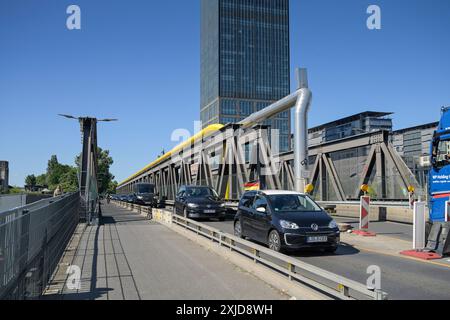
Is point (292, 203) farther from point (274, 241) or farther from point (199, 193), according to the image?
point (199, 193)

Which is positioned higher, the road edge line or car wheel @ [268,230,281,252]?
car wheel @ [268,230,281,252]

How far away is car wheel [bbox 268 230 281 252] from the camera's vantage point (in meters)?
9.76

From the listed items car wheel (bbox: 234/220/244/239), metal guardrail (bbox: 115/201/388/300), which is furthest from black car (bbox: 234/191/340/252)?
metal guardrail (bbox: 115/201/388/300)

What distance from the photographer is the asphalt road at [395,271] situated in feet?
21.4

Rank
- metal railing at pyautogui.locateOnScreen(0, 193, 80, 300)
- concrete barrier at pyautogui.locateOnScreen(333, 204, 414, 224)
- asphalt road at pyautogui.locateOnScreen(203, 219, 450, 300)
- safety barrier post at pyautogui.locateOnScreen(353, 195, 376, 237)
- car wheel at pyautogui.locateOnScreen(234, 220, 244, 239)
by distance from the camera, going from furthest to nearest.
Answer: concrete barrier at pyautogui.locateOnScreen(333, 204, 414, 224)
safety barrier post at pyautogui.locateOnScreen(353, 195, 376, 237)
car wheel at pyautogui.locateOnScreen(234, 220, 244, 239)
asphalt road at pyautogui.locateOnScreen(203, 219, 450, 300)
metal railing at pyautogui.locateOnScreen(0, 193, 80, 300)

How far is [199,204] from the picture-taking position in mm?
19641

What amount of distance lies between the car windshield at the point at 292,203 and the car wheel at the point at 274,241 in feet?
2.20

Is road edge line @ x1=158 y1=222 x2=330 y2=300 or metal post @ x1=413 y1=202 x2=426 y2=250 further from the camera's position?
metal post @ x1=413 y1=202 x2=426 y2=250

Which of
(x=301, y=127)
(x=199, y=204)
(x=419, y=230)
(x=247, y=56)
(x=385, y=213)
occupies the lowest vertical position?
(x=385, y=213)

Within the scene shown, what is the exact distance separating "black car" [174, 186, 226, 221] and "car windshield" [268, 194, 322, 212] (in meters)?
8.72

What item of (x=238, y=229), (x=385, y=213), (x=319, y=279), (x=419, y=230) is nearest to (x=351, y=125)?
(x=385, y=213)

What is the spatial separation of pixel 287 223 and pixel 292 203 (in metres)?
1.27

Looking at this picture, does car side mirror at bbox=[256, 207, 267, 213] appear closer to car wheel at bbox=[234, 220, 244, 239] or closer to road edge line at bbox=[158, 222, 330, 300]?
road edge line at bbox=[158, 222, 330, 300]
